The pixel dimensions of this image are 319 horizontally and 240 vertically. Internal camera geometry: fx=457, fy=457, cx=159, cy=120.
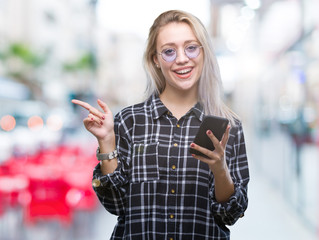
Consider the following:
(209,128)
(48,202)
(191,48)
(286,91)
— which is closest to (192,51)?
(191,48)

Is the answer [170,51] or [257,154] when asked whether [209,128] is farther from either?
[257,154]

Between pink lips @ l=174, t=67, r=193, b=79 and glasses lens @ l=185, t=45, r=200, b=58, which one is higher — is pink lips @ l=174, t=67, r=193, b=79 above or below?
below

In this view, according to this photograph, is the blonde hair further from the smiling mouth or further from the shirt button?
the shirt button

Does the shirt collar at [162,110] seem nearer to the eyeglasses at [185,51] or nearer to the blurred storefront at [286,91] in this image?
the eyeglasses at [185,51]

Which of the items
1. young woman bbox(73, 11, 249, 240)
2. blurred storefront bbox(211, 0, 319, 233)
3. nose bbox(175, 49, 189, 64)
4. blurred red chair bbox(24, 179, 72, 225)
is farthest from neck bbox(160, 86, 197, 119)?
blurred red chair bbox(24, 179, 72, 225)

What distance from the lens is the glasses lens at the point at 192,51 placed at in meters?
1.35

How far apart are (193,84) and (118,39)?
8458cm

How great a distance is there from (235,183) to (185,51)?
0.42 meters

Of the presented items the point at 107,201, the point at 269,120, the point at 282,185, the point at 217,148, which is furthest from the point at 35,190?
the point at 269,120

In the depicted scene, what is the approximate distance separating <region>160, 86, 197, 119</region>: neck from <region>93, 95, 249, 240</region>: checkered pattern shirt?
0.09ft

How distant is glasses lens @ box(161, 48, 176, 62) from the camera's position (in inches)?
53.3

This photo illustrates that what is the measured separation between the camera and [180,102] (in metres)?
1.44

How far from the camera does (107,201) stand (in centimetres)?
141

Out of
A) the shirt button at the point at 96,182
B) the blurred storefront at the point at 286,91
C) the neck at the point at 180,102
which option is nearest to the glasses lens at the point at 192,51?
the neck at the point at 180,102
